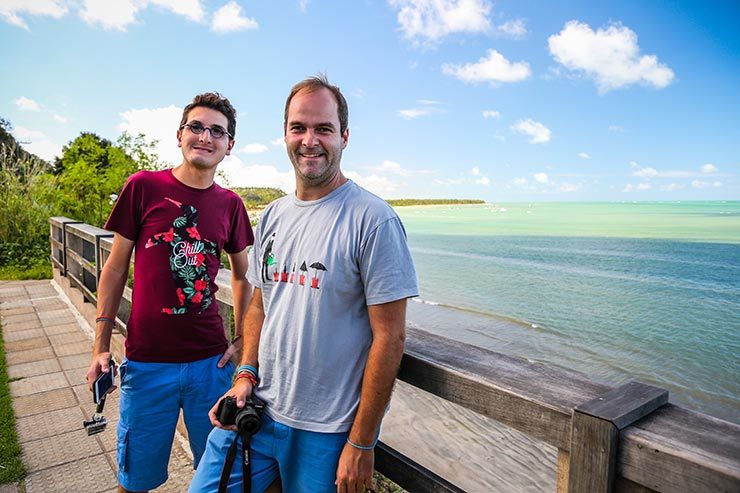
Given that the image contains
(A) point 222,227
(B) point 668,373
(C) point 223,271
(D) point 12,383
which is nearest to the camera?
(A) point 222,227

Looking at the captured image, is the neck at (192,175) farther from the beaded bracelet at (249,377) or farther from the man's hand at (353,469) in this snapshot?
the man's hand at (353,469)

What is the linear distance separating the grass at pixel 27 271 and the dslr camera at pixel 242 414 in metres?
10.3

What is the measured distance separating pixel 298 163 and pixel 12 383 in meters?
4.49

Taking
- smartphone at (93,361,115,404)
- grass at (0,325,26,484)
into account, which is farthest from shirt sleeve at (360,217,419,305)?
grass at (0,325,26,484)

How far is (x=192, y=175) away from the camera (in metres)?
2.46

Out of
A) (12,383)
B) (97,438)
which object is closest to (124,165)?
(12,383)

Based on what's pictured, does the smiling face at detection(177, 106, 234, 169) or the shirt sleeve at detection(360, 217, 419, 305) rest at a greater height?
the smiling face at detection(177, 106, 234, 169)

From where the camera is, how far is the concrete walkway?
3.22m

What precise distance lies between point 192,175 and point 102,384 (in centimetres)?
103

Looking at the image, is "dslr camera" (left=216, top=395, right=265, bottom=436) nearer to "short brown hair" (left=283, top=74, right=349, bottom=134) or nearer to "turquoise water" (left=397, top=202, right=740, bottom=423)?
"short brown hair" (left=283, top=74, right=349, bottom=134)

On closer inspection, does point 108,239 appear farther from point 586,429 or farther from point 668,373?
point 668,373

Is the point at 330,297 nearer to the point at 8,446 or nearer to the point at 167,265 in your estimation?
the point at 167,265

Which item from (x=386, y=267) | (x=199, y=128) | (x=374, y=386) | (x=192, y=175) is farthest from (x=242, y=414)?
(x=199, y=128)

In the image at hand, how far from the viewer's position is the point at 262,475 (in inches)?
69.9
